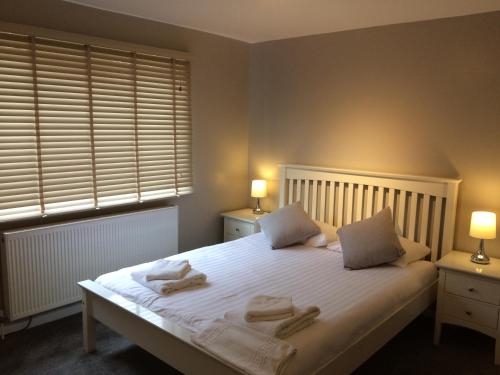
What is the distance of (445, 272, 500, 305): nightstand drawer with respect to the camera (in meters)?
2.79

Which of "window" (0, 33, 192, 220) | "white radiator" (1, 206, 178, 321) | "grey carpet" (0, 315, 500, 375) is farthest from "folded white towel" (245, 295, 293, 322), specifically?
"window" (0, 33, 192, 220)

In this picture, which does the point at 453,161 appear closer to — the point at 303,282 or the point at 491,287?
the point at 491,287

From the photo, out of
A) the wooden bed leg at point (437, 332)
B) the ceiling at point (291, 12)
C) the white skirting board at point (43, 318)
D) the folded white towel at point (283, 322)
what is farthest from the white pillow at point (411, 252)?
the white skirting board at point (43, 318)

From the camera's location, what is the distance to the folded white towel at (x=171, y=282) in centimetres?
255

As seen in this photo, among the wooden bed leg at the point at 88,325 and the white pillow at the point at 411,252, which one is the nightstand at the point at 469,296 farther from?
the wooden bed leg at the point at 88,325

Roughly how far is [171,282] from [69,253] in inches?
44.6

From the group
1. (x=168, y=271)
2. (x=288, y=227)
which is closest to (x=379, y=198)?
(x=288, y=227)

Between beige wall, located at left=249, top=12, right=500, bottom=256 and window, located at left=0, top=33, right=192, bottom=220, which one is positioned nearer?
window, located at left=0, top=33, right=192, bottom=220

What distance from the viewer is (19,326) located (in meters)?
3.15

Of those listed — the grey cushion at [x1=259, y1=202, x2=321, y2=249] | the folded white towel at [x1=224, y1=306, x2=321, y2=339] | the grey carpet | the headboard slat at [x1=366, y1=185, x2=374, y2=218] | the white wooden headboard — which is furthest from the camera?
the headboard slat at [x1=366, y1=185, x2=374, y2=218]

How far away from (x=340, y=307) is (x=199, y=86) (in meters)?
2.58

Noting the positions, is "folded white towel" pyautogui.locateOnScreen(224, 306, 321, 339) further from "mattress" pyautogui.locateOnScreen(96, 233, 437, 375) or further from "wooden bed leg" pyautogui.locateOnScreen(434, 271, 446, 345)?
"wooden bed leg" pyautogui.locateOnScreen(434, 271, 446, 345)

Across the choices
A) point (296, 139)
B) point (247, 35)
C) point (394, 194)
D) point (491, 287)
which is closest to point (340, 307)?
point (491, 287)

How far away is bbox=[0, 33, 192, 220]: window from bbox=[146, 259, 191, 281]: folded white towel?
975 millimetres
